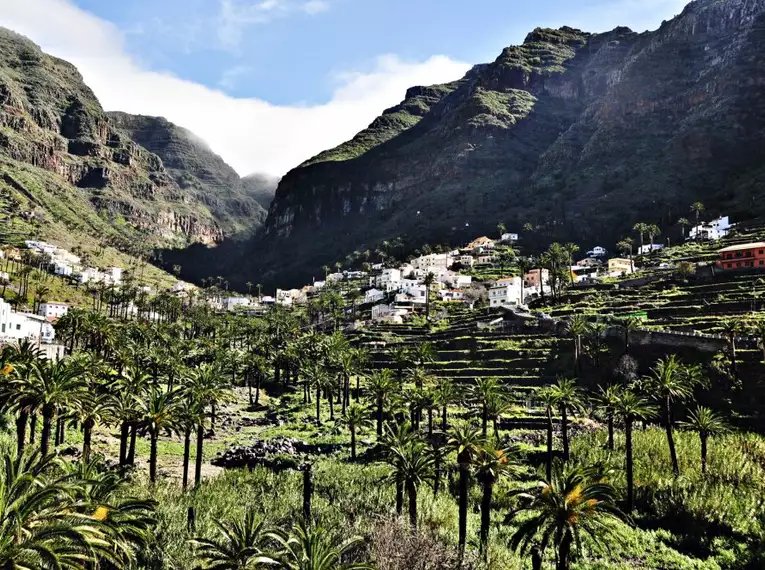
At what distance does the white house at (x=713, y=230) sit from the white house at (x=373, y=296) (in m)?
98.9

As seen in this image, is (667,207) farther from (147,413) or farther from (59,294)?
(59,294)

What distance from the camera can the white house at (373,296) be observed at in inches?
6704

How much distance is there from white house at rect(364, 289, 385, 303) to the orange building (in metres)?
94.6

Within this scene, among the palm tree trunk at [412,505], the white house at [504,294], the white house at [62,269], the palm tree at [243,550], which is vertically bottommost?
the palm tree trunk at [412,505]

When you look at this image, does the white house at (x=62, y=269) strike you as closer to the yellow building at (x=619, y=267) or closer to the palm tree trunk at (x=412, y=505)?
the yellow building at (x=619, y=267)

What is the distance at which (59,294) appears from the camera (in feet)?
539

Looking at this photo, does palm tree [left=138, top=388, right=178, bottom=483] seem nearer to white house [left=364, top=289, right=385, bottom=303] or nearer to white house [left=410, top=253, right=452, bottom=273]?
white house [left=364, top=289, right=385, bottom=303]

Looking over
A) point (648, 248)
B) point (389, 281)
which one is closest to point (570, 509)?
point (389, 281)

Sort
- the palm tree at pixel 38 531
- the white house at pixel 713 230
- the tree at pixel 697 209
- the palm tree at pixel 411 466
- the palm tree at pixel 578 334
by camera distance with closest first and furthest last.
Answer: the palm tree at pixel 38 531
the palm tree at pixel 411 466
the palm tree at pixel 578 334
the white house at pixel 713 230
the tree at pixel 697 209

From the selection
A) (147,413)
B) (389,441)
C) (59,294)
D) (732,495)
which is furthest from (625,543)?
(59,294)

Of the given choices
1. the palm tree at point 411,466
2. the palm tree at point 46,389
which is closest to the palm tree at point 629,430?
the palm tree at point 411,466

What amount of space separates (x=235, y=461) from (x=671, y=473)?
42.8 meters

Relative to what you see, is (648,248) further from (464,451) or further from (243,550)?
(243,550)

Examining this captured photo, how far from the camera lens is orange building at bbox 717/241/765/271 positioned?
106750mm
